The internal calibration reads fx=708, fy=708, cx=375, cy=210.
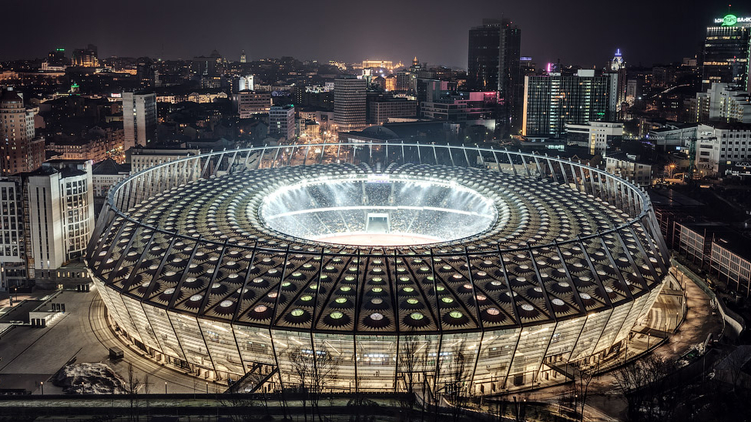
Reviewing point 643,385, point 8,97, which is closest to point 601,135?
point 643,385

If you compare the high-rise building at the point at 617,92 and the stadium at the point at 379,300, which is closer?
the stadium at the point at 379,300

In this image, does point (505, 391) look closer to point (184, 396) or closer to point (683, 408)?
point (683, 408)

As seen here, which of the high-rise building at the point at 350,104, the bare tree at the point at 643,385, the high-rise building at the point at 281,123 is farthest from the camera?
the high-rise building at the point at 350,104

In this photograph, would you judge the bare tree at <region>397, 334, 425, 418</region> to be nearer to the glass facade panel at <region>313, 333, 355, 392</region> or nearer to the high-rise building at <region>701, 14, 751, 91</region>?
the glass facade panel at <region>313, 333, 355, 392</region>

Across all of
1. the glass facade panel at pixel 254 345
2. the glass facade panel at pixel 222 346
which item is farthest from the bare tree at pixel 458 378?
the glass facade panel at pixel 222 346

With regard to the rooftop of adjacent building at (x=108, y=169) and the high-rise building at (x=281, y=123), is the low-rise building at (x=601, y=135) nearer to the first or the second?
the high-rise building at (x=281, y=123)

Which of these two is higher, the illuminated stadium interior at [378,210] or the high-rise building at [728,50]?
the high-rise building at [728,50]

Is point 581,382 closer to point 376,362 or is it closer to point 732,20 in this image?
point 376,362
